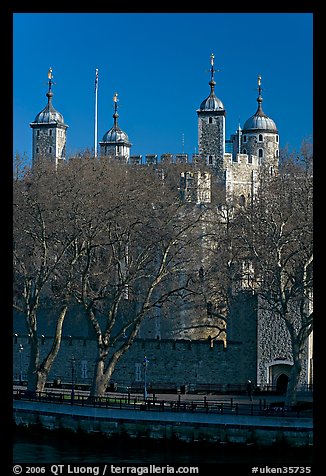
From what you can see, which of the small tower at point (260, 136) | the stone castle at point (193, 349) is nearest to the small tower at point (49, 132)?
the small tower at point (260, 136)

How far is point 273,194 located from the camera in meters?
43.7

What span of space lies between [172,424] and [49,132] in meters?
43.4

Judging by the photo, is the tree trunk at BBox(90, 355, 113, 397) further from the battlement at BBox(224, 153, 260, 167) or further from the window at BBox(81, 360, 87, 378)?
the battlement at BBox(224, 153, 260, 167)

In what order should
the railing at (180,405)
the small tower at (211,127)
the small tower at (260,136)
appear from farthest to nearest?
the small tower at (260,136)
the small tower at (211,127)
the railing at (180,405)

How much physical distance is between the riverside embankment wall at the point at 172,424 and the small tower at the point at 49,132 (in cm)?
3876

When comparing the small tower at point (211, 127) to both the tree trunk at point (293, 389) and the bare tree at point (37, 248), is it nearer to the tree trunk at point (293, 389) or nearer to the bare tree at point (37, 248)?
the bare tree at point (37, 248)

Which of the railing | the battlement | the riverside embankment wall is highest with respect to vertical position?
the battlement

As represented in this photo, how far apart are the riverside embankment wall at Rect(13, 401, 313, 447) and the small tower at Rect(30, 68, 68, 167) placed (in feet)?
127

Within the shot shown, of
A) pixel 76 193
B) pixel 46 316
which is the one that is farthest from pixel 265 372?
pixel 46 316

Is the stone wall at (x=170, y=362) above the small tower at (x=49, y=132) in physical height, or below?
below

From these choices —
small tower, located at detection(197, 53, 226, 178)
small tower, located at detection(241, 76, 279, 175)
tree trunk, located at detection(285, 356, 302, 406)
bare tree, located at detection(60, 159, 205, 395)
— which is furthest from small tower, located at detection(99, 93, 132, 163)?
tree trunk, located at detection(285, 356, 302, 406)

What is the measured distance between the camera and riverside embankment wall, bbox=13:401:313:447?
32906 millimetres

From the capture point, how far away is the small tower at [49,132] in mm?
75000

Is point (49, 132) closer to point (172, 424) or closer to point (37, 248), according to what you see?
point (37, 248)
